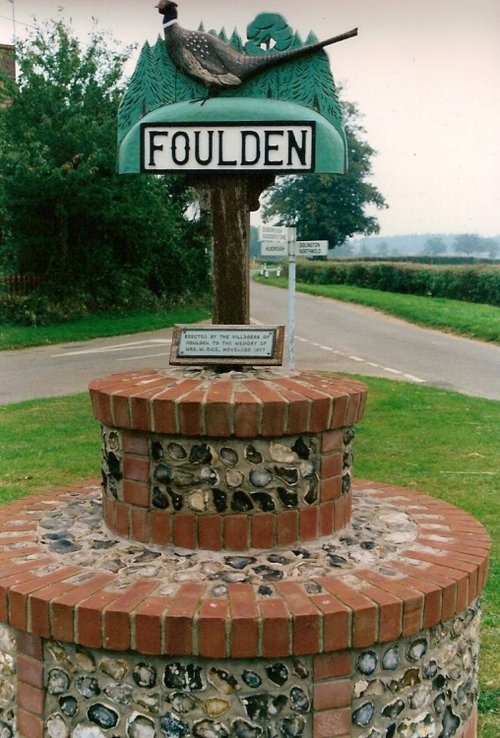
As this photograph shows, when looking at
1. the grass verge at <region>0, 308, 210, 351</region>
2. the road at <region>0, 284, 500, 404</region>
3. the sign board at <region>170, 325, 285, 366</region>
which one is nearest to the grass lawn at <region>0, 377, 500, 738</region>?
the road at <region>0, 284, 500, 404</region>

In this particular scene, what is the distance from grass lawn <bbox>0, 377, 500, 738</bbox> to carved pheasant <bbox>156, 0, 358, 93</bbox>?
320cm

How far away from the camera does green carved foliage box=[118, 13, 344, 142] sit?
390 centimetres

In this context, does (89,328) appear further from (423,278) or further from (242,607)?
(242,607)

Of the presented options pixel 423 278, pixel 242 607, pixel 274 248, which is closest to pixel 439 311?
pixel 423 278

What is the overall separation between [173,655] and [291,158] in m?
2.30

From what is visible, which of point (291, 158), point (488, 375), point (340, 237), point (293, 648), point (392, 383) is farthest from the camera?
point (340, 237)

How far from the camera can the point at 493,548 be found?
553 centimetres

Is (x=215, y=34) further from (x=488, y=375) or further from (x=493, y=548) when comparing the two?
(x=488, y=375)

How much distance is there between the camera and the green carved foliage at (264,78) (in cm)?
390

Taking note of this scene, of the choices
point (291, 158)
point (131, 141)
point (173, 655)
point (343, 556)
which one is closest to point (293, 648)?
point (173, 655)

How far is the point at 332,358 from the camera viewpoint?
1527 cm

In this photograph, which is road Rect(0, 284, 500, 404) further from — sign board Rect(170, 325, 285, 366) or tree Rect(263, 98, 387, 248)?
tree Rect(263, 98, 387, 248)

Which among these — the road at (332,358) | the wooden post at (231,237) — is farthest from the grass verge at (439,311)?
the wooden post at (231,237)

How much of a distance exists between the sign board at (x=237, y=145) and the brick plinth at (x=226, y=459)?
1.08 m
